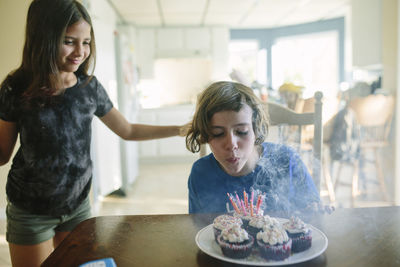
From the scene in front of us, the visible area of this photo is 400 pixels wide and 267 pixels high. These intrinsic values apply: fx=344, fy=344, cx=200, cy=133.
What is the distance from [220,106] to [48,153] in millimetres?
600

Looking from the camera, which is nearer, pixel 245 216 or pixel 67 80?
pixel 245 216

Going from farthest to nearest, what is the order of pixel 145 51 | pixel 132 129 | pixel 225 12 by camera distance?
pixel 145 51 < pixel 225 12 < pixel 132 129

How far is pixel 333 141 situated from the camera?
10.2 ft

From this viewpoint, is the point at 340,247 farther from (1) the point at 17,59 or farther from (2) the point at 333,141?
(1) the point at 17,59

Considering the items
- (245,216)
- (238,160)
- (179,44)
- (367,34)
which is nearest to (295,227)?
(245,216)

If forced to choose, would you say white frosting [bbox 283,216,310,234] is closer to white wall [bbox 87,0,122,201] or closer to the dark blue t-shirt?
the dark blue t-shirt

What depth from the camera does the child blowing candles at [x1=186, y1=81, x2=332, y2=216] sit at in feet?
3.55

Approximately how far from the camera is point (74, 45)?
1.13m

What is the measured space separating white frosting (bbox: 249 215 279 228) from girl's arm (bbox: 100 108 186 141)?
0.59 meters

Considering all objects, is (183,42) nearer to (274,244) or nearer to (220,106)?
(220,106)

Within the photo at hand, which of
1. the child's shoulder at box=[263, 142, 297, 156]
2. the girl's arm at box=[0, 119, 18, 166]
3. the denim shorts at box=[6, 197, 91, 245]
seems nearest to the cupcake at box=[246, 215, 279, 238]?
the child's shoulder at box=[263, 142, 297, 156]

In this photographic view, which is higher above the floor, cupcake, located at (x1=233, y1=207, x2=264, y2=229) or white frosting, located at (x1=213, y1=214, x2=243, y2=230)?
white frosting, located at (x1=213, y1=214, x2=243, y2=230)

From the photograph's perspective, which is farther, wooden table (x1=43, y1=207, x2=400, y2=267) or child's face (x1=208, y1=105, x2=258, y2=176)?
child's face (x1=208, y1=105, x2=258, y2=176)

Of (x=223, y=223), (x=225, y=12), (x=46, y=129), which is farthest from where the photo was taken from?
(x=225, y=12)
